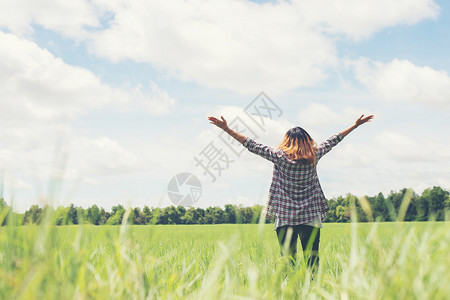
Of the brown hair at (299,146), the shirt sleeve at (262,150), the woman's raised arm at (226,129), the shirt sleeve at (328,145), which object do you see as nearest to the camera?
the brown hair at (299,146)

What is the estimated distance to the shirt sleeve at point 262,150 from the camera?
482 centimetres

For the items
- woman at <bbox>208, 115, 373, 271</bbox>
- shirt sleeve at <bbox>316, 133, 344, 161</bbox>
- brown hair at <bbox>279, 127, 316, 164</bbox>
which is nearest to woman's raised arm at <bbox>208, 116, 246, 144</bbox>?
woman at <bbox>208, 115, 373, 271</bbox>

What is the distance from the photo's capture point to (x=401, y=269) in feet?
6.21

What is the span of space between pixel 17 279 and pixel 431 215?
2191 mm

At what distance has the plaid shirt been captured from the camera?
4.70 meters

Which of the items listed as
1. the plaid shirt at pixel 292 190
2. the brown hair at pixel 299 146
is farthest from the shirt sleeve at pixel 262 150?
the brown hair at pixel 299 146

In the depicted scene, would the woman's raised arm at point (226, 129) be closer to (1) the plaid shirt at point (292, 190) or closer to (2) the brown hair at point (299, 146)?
(1) the plaid shirt at point (292, 190)

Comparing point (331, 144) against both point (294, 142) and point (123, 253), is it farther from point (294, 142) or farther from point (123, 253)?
point (123, 253)

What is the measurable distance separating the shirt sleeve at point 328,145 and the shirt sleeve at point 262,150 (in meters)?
0.65

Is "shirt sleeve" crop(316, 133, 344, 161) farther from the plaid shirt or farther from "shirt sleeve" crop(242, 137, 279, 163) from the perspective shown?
"shirt sleeve" crop(242, 137, 279, 163)

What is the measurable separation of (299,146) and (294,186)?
503 millimetres

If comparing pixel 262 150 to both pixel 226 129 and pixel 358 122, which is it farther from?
pixel 358 122

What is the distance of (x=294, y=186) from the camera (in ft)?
15.7

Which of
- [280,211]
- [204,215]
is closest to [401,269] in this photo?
[280,211]
